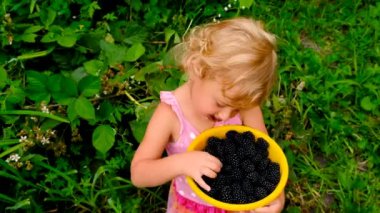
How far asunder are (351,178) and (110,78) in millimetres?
1363

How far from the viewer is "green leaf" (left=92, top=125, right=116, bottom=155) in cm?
262

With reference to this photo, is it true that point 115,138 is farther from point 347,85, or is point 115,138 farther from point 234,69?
point 347,85

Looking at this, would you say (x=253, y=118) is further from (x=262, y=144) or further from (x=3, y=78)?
(x=3, y=78)

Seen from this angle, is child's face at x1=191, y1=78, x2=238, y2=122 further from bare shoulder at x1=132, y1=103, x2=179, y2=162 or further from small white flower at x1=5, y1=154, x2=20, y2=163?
small white flower at x1=5, y1=154, x2=20, y2=163

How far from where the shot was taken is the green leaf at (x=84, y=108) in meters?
2.56

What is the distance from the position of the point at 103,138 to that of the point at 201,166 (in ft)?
2.78

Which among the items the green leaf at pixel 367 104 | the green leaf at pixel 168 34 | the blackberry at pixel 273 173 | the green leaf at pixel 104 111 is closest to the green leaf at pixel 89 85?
the green leaf at pixel 104 111

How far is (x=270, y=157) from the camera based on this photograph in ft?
7.07

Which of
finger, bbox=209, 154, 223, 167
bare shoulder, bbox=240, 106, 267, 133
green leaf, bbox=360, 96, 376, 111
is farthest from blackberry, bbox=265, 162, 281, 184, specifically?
green leaf, bbox=360, 96, 376, 111

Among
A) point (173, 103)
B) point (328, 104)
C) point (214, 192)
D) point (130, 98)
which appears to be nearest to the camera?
point (214, 192)

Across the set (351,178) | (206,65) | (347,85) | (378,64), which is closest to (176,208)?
(206,65)

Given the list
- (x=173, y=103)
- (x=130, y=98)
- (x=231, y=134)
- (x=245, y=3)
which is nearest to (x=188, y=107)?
(x=173, y=103)

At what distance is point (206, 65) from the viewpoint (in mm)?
1925

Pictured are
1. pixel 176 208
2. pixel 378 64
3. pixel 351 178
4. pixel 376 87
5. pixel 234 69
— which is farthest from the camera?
Answer: pixel 378 64
